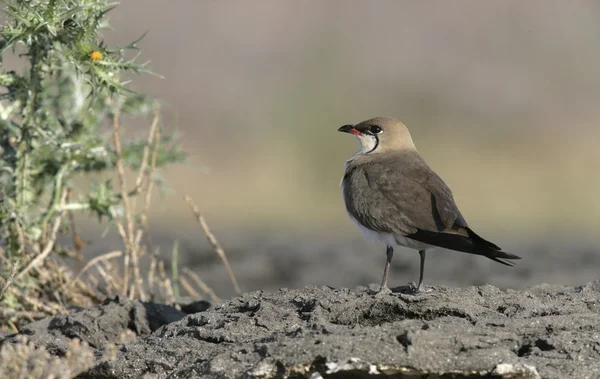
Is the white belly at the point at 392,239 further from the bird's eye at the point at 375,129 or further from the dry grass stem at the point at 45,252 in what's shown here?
the dry grass stem at the point at 45,252

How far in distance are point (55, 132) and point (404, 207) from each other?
2.72 m

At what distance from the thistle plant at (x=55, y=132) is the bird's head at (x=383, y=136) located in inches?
58.5

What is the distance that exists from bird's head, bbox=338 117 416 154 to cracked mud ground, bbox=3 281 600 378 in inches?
54.6

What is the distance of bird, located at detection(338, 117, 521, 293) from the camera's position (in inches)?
208

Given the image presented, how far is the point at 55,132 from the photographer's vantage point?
689 cm

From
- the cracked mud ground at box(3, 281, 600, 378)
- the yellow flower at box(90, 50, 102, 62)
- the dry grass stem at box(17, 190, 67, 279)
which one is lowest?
the cracked mud ground at box(3, 281, 600, 378)

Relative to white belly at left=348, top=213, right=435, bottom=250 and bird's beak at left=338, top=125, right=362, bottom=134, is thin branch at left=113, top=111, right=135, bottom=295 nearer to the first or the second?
bird's beak at left=338, top=125, right=362, bottom=134

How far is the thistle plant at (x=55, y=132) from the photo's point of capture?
5840mm

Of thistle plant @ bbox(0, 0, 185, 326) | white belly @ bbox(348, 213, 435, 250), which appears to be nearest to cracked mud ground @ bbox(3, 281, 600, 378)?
white belly @ bbox(348, 213, 435, 250)

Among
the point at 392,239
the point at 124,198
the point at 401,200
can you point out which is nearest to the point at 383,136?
the point at 401,200

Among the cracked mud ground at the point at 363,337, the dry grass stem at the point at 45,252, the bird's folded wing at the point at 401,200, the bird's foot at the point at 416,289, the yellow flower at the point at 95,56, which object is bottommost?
the cracked mud ground at the point at 363,337

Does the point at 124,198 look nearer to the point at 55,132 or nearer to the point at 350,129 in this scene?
the point at 55,132

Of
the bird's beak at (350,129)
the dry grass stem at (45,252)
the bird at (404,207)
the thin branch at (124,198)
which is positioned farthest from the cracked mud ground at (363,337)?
the bird's beak at (350,129)

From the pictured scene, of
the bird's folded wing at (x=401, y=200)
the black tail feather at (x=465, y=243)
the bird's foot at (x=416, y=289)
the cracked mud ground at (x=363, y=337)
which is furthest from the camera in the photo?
the bird's folded wing at (x=401, y=200)
